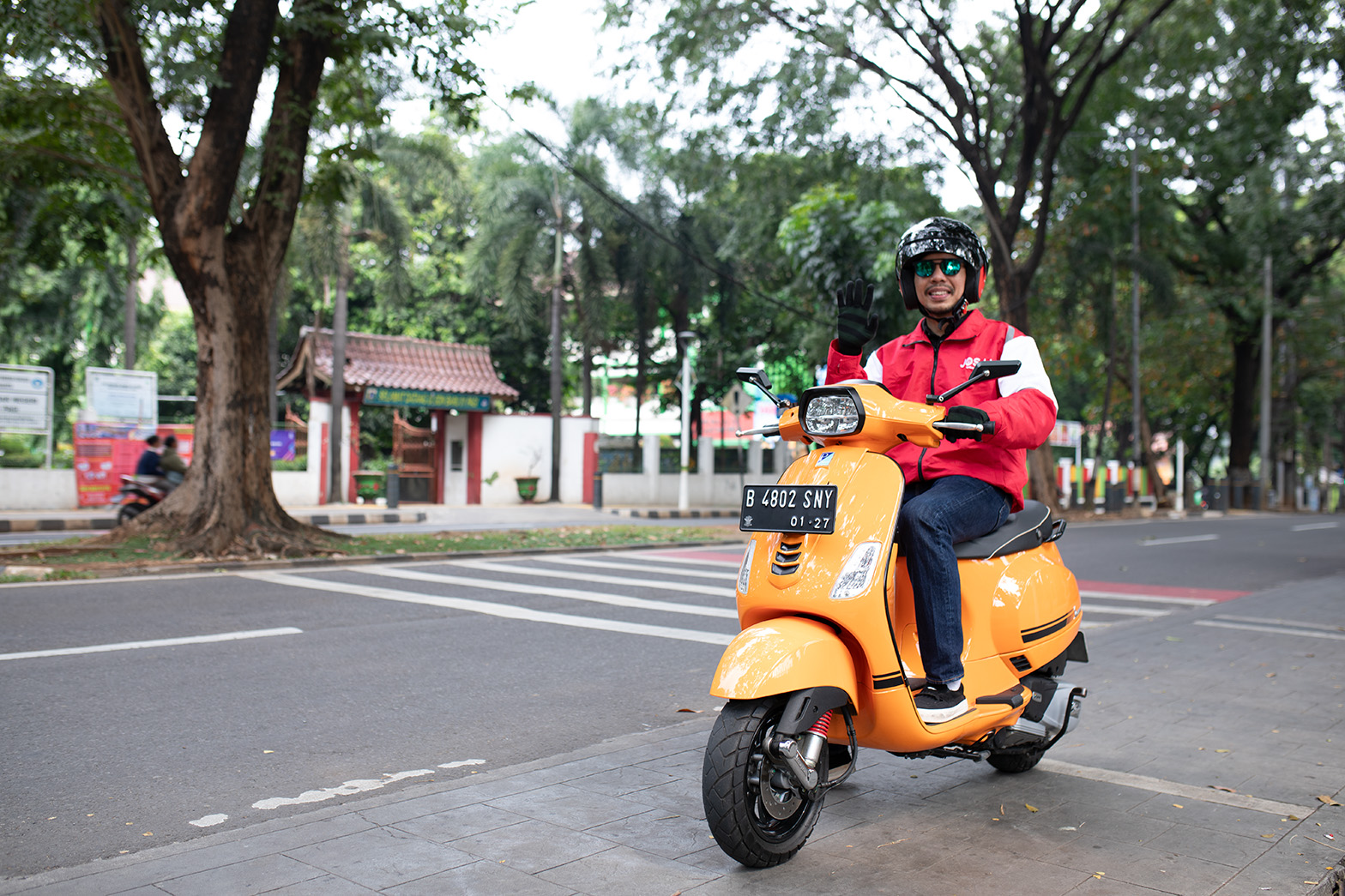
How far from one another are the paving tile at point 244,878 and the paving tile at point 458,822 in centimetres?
38

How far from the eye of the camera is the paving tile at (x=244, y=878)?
105 inches

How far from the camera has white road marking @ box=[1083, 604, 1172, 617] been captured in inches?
338

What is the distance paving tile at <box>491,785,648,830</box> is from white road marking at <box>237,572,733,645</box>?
3.14 m

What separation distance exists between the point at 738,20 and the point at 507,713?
15.8 meters

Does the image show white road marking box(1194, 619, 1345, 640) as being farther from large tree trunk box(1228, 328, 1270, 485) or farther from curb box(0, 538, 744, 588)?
large tree trunk box(1228, 328, 1270, 485)

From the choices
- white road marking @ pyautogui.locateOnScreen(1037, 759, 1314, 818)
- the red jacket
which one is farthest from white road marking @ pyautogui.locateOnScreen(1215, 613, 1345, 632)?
the red jacket

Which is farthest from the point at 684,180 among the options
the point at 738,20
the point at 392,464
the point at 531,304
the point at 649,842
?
the point at 649,842

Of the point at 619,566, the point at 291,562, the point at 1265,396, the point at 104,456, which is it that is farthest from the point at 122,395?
the point at 1265,396

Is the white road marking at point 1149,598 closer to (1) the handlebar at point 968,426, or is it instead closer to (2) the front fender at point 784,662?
(1) the handlebar at point 968,426

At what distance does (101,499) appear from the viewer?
1967cm

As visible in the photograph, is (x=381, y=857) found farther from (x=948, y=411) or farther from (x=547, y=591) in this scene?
(x=547, y=591)

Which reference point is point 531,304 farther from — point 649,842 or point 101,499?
point 649,842

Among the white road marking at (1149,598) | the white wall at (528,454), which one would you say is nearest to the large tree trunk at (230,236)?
the white road marking at (1149,598)

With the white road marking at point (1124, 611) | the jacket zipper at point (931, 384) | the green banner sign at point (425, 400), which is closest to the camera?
the jacket zipper at point (931, 384)
